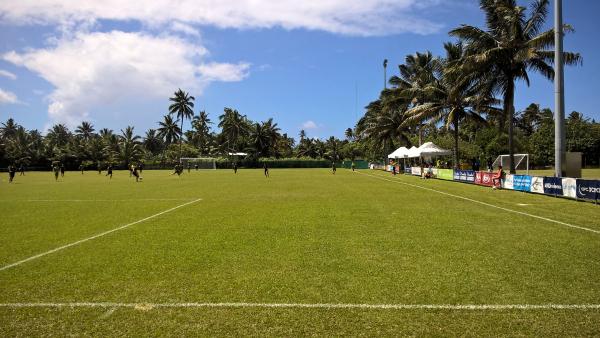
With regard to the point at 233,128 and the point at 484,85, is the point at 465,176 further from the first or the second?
the point at 233,128

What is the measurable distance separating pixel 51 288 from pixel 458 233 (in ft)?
28.7

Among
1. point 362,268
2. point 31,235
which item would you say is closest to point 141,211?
point 31,235

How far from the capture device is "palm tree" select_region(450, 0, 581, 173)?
26.4 metres

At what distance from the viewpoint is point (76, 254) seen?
838 centimetres

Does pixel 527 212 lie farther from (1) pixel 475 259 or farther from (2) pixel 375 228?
(1) pixel 475 259

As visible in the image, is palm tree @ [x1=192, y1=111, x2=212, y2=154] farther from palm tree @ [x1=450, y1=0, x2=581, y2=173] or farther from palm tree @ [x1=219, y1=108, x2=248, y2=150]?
palm tree @ [x1=450, y1=0, x2=581, y2=173]

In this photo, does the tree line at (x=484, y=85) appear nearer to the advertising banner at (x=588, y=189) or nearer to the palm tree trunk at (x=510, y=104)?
the palm tree trunk at (x=510, y=104)

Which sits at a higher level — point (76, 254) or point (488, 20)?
point (488, 20)

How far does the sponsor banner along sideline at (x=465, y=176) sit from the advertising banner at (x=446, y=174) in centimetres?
102

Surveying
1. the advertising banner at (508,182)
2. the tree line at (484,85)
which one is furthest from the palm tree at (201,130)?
the advertising banner at (508,182)

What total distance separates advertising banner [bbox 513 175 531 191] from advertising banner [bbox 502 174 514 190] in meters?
0.33

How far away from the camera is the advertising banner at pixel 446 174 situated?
1392 inches

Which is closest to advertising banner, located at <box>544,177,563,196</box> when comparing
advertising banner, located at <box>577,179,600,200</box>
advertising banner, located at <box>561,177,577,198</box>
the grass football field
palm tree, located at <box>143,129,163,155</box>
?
advertising banner, located at <box>561,177,577,198</box>

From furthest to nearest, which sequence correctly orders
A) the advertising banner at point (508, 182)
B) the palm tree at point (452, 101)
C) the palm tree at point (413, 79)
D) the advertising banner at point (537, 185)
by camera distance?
1. the palm tree at point (413, 79)
2. the palm tree at point (452, 101)
3. the advertising banner at point (508, 182)
4. the advertising banner at point (537, 185)
